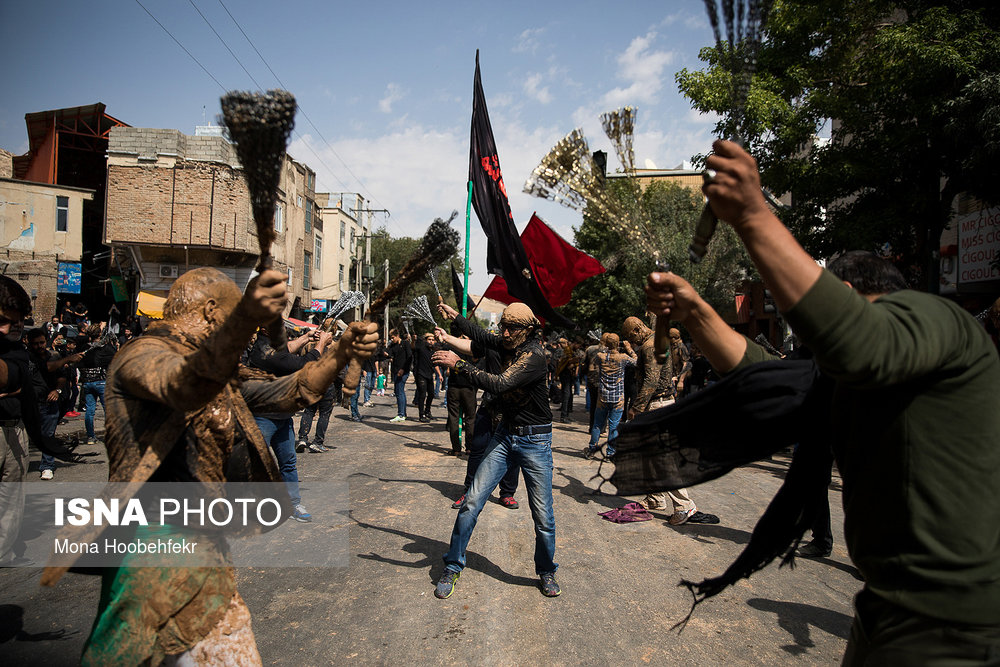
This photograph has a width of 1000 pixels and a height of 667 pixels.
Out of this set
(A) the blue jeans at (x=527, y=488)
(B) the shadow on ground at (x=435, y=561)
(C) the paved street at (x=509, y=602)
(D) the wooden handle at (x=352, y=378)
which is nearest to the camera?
(D) the wooden handle at (x=352, y=378)

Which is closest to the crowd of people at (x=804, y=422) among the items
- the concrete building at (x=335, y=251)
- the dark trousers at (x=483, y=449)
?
the dark trousers at (x=483, y=449)

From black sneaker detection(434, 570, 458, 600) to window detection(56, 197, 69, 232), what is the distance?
29137 millimetres

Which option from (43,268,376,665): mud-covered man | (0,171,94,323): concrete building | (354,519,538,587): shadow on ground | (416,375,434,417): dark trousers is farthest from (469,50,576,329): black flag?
(0,171,94,323): concrete building

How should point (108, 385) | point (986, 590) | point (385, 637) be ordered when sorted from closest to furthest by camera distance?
point (986, 590) → point (108, 385) → point (385, 637)

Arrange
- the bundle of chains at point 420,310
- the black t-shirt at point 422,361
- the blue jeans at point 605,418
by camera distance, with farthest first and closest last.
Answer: the black t-shirt at point 422,361, the blue jeans at point 605,418, the bundle of chains at point 420,310

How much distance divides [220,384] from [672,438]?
1509 mm

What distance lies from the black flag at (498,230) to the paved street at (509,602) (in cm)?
311

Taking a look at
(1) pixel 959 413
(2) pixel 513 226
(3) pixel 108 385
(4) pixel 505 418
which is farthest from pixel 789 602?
(2) pixel 513 226

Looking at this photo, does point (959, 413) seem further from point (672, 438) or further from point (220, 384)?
point (220, 384)

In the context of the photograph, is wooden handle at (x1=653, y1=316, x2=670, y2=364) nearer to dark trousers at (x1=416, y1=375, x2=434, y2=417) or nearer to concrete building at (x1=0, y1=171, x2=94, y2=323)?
dark trousers at (x1=416, y1=375, x2=434, y2=417)

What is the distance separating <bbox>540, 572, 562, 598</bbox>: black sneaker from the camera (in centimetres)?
437

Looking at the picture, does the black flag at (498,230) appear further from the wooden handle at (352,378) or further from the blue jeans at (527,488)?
the wooden handle at (352,378)

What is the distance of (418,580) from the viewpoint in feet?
15.1

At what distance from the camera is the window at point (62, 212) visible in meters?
25.9
